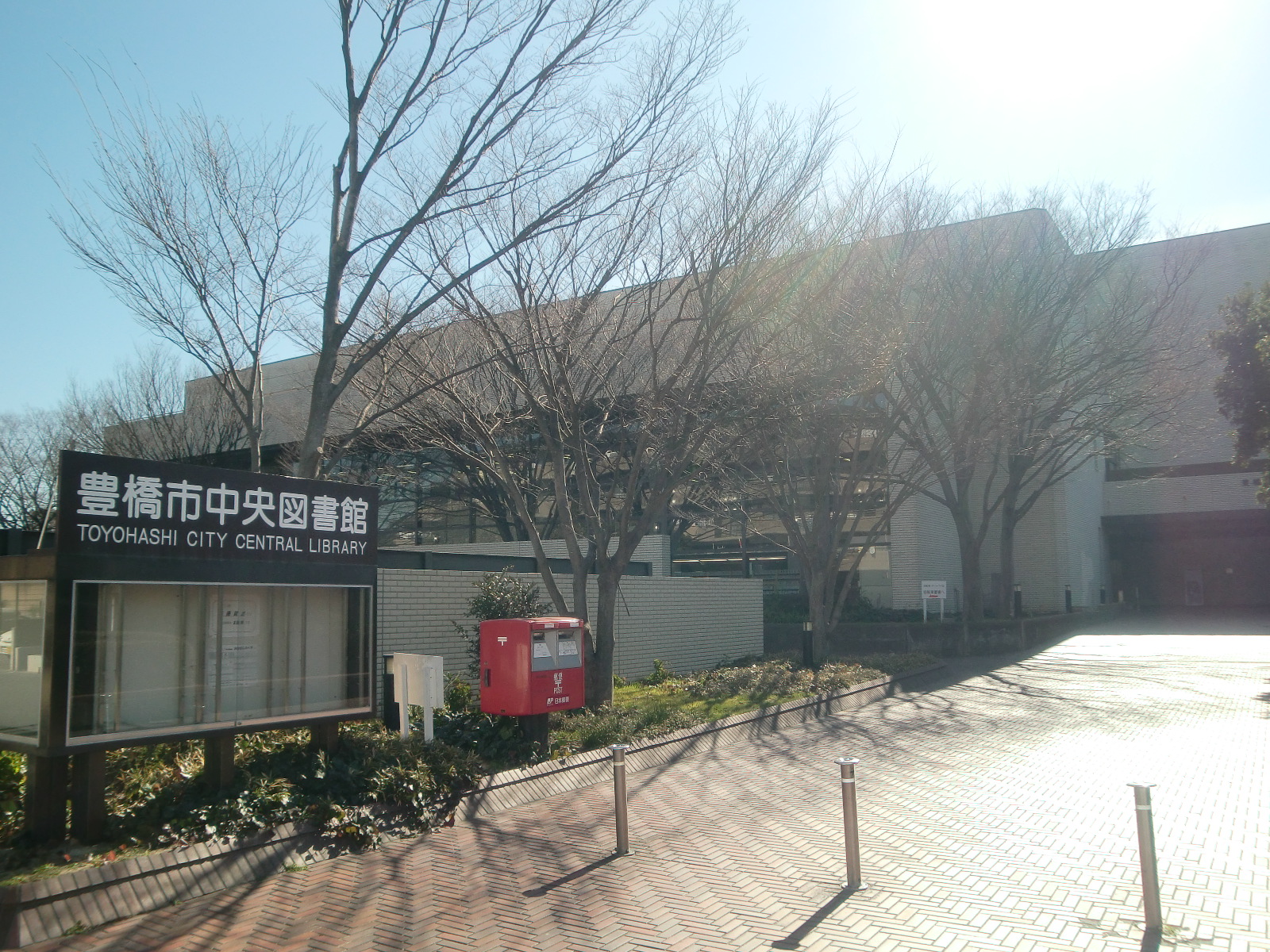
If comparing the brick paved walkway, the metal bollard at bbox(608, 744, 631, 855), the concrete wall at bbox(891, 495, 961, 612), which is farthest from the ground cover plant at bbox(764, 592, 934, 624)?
the metal bollard at bbox(608, 744, 631, 855)

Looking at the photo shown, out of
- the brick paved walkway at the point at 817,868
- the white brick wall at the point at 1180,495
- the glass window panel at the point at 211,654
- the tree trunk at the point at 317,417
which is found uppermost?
the white brick wall at the point at 1180,495

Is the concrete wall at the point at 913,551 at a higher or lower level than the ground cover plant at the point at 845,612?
higher

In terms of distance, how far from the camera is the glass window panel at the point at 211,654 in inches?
275

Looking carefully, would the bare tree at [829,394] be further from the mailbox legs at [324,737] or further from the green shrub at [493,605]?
the mailbox legs at [324,737]

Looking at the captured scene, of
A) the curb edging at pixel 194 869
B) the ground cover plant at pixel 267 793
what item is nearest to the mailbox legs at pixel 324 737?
the ground cover plant at pixel 267 793

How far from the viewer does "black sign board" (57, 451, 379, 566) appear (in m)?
6.82

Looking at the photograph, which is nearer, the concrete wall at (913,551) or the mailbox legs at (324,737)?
the mailbox legs at (324,737)

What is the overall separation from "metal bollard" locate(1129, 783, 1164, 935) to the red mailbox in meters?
6.05

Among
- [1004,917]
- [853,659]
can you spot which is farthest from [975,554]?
[1004,917]

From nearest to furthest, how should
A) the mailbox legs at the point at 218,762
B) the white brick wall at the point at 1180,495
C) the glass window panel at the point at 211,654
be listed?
the glass window panel at the point at 211,654 < the mailbox legs at the point at 218,762 < the white brick wall at the point at 1180,495

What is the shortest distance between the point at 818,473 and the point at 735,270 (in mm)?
7816

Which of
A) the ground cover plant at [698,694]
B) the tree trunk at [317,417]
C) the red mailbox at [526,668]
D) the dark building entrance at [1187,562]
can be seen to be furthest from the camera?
the dark building entrance at [1187,562]

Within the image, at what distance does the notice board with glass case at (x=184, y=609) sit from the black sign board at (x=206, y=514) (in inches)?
0.4

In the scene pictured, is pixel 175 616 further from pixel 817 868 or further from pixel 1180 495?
pixel 1180 495
